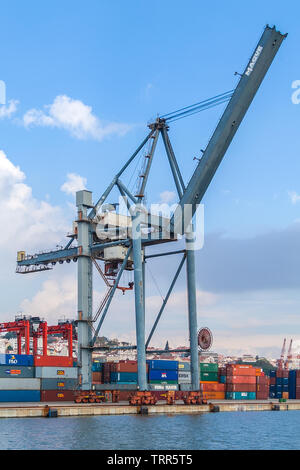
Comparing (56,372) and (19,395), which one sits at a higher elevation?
(56,372)

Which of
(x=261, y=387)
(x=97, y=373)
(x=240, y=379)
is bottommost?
(x=261, y=387)

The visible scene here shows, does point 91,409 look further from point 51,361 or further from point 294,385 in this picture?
point 294,385

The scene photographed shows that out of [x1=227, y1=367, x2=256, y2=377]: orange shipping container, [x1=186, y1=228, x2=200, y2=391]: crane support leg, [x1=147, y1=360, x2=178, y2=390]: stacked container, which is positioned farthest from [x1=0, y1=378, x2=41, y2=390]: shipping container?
[x1=227, y1=367, x2=256, y2=377]: orange shipping container

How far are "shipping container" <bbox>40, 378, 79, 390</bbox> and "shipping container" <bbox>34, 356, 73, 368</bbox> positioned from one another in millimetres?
1463

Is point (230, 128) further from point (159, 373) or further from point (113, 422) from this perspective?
point (159, 373)

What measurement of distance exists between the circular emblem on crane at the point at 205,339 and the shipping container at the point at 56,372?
10957 mm

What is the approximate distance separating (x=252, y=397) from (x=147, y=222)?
36.6m

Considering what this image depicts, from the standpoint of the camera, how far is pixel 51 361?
59688 millimetres

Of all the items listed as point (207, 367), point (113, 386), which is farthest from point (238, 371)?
point (113, 386)

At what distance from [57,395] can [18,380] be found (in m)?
3.72

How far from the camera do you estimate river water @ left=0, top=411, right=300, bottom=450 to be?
35.2 metres

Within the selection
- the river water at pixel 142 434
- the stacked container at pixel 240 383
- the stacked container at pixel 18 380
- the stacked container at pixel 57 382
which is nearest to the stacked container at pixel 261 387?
the stacked container at pixel 240 383

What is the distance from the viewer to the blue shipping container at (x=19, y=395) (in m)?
55.8
